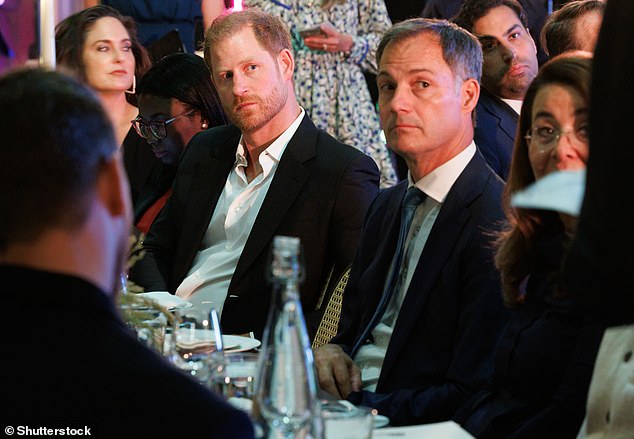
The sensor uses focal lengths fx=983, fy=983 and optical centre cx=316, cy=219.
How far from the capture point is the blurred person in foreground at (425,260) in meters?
2.61

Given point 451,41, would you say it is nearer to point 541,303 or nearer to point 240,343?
point 541,303

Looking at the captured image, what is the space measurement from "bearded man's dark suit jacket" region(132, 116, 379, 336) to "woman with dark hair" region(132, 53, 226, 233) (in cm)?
65

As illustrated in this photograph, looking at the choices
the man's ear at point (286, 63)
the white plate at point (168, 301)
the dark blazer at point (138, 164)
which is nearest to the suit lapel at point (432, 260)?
the white plate at point (168, 301)

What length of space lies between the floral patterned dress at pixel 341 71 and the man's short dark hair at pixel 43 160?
13.6 ft

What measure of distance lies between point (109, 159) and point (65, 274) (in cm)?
18

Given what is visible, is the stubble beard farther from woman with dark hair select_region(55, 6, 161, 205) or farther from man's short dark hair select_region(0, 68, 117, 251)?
man's short dark hair select_region(0, 68, 117, 251)

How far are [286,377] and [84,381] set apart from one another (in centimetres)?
32

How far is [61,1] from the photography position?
24.0 ft

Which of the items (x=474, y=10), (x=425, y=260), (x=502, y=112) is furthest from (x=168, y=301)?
(x=474, y=10)

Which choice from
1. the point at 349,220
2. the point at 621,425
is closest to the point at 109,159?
the point at 621,425

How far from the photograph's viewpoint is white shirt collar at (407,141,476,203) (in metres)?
2.96

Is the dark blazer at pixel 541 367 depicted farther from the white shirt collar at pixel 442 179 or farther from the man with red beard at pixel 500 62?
the man with red beard at pixel 500 62

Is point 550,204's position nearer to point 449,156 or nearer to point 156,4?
point 449,156

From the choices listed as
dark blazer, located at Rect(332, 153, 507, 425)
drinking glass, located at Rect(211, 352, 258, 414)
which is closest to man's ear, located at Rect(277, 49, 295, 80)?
dark blazer, located at Rect(332, 153, 507, 425)
